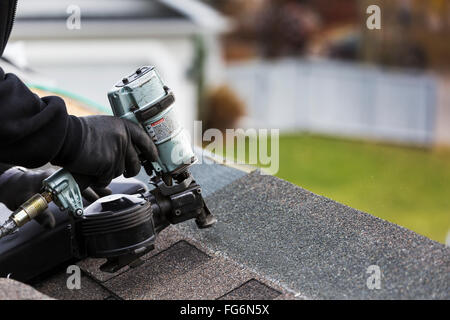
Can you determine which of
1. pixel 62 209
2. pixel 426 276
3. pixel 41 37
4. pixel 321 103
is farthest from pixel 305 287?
pixel 321 103

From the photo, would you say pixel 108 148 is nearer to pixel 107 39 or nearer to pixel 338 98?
pixel 107 39

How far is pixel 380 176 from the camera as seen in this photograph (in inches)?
487

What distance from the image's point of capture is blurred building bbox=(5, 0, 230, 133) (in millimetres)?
11633

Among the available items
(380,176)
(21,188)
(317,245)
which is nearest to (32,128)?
(21,188)

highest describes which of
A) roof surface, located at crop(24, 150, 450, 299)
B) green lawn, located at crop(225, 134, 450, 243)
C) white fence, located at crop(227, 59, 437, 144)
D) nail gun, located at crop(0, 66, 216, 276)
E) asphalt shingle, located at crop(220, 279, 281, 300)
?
nail gun, located at crop(0, 66, 216, 276)

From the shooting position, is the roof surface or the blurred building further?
the blurred building

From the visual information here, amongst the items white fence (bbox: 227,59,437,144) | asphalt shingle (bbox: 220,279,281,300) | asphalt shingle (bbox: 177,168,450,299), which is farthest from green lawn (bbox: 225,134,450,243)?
asphalt shingle (bbox: 220,279,281,300)

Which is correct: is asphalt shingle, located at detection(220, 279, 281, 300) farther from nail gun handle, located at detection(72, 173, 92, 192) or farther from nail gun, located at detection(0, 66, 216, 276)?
nail gun handle, located at detection(72, 173, 92, 192)

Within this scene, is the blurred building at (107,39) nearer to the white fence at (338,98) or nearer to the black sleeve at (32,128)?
the white fence at (338,98)

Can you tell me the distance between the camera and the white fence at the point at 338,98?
528 inches

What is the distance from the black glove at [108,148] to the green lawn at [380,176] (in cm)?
775

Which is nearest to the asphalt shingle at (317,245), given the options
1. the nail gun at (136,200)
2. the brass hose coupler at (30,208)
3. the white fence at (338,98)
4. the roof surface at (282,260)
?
the roof surface at (282,260)

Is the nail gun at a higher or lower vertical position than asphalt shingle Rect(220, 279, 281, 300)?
higher

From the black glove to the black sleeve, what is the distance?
4 centimetres
